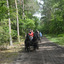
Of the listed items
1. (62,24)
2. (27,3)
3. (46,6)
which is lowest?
(62,24)

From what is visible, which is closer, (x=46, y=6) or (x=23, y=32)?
(x=23, y=32)

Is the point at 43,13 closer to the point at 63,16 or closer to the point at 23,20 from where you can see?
the point at 63,16

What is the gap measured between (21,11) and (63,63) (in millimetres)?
24882

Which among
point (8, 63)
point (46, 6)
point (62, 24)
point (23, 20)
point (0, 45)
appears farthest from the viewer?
point (46, 6)

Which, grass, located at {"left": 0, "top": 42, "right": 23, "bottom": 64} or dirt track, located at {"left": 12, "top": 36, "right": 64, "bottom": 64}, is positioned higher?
dirt track, located at {"left": 12, "top": 36, "right": 64, "bottom": 64}

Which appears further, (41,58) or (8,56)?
(8,56)

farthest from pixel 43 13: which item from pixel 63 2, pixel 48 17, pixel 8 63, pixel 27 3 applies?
pixel 8 63

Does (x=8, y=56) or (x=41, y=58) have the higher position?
(x=41, y=58)

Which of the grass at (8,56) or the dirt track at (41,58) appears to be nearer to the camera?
the dirt track at (41,58)

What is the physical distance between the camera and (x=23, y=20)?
27.7 m

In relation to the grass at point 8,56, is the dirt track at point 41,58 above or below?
above

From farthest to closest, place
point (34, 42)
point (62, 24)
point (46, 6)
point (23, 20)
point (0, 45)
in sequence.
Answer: point (46, 6)
point (62, 24)
point (23, 20)
point (0, 45)
point (34, 42)

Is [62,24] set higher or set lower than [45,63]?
higher

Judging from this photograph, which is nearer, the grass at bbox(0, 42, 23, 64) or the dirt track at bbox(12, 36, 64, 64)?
the dirt track at bbox(12, 36, 64, 64)
